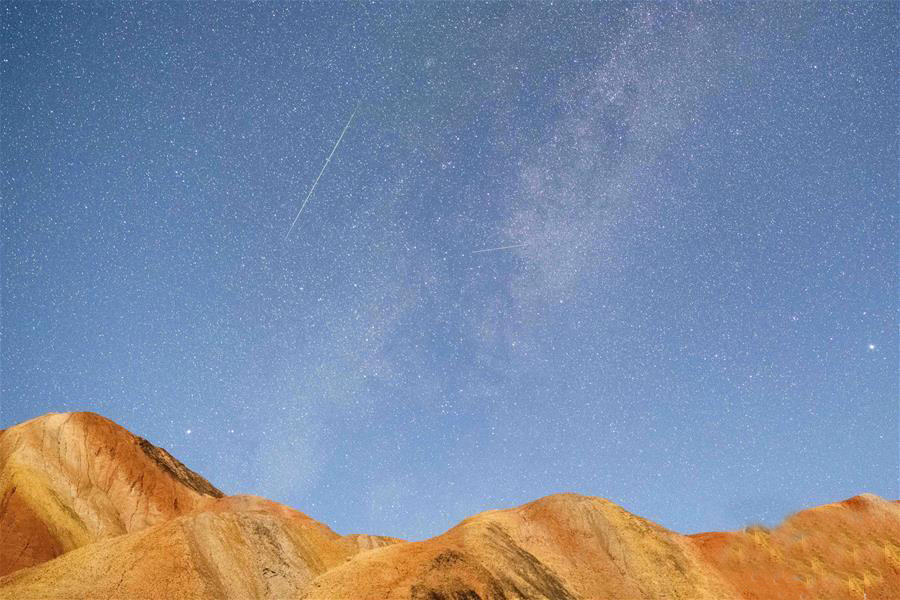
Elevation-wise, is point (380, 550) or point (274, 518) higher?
point (274, 518)

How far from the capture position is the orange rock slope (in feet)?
98.8

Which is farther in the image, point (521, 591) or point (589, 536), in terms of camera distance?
point (589, 536)

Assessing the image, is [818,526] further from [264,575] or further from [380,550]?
[264,575]

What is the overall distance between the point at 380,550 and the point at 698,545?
1211 inches

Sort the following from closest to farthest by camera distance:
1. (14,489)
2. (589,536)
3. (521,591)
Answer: (521,591), (589,536), (14,489)

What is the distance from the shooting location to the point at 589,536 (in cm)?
4688

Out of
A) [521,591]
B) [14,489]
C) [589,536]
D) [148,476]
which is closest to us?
[521,591]

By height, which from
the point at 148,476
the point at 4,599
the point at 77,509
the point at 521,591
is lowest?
the point at 521,591

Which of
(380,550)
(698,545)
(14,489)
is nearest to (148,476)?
(14,489)

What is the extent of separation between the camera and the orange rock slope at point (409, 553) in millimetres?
30125

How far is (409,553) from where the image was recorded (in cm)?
3027

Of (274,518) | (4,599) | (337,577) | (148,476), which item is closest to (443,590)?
(337,577)

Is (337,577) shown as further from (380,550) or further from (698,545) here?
(698,545)

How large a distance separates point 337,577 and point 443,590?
5647 millimetres
